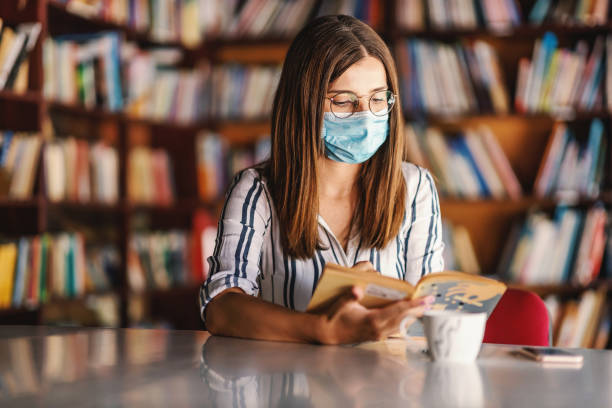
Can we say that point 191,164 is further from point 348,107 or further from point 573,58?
point 348,107

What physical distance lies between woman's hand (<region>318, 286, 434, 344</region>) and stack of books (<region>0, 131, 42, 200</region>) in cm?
179

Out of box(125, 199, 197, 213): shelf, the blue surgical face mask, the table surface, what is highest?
the blue surgical face mask

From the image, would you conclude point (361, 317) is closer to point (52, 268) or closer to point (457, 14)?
point (52, 268)

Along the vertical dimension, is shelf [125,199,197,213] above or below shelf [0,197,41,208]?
below

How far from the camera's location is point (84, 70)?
2.84 m

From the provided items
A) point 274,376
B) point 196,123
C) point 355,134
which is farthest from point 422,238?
point 196,123

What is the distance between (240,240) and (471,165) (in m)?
1.91

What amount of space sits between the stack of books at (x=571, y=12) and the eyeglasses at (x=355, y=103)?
5.95ft

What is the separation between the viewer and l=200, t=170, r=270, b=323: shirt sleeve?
4.37ft

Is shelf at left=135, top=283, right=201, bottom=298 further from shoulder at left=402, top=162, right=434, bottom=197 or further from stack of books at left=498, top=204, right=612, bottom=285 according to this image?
shoulder at left=402, top=162, right=434, bottom=197

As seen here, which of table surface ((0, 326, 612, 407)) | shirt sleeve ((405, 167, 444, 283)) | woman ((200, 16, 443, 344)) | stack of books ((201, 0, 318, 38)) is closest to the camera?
table surface ((0, 326, 612, 407))

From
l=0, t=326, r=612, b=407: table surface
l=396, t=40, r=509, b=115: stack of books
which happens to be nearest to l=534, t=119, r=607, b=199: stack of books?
l=396, t=40, r=509, b=115: stack of books

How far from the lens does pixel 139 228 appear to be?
3410 millimetres

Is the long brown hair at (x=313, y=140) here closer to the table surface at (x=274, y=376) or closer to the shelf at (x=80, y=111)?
A: the table surface at (x=274, y=376)
